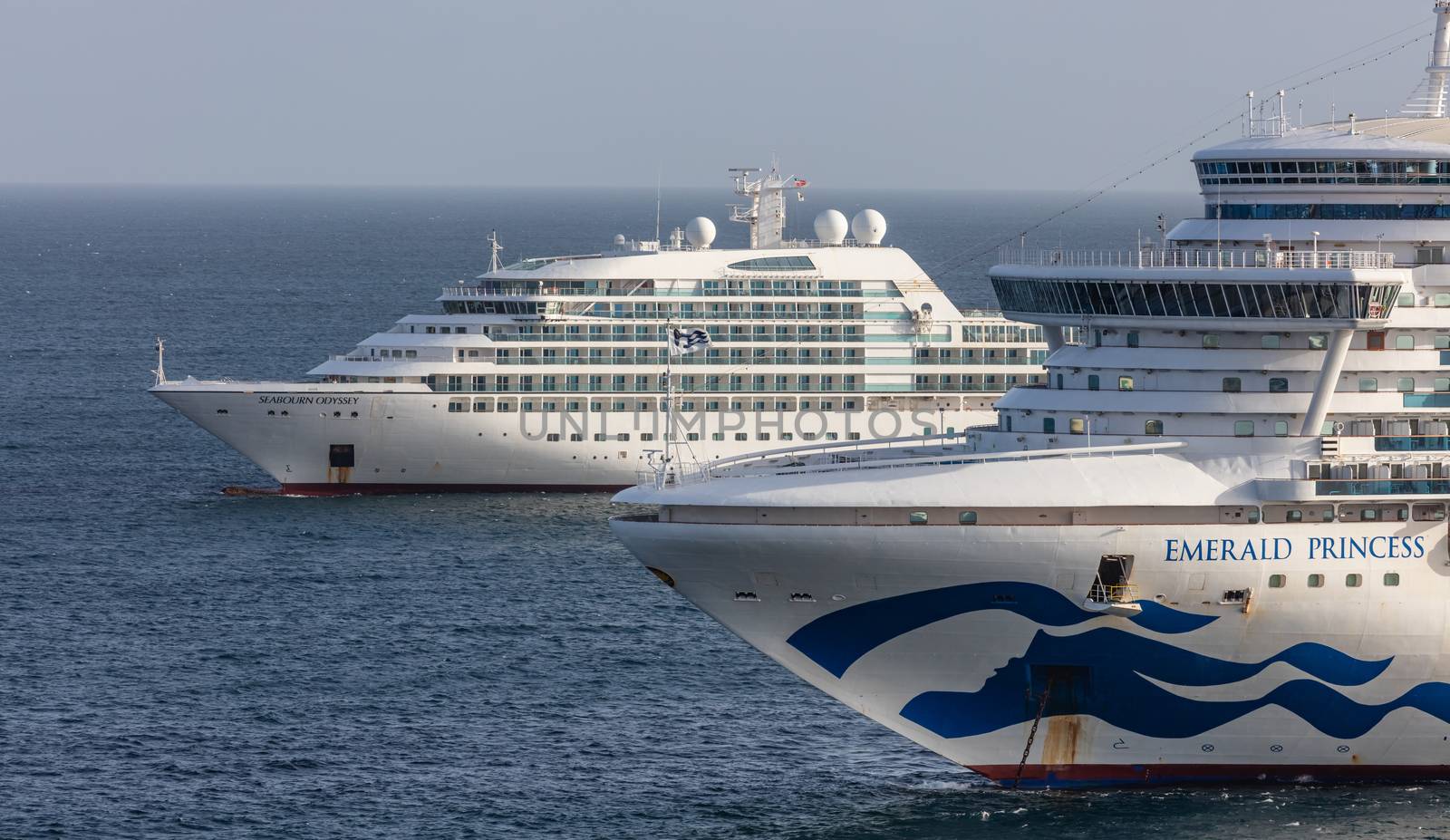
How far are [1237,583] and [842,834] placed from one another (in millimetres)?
8023

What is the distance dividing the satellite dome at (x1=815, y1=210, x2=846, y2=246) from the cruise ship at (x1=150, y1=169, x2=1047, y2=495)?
2.18 meters

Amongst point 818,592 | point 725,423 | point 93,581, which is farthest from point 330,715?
point 725,423

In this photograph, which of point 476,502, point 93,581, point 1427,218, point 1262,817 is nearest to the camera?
point 1262,817

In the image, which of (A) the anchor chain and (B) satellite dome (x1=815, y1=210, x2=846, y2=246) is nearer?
(A) the anchor chain

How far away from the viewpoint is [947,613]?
133ft

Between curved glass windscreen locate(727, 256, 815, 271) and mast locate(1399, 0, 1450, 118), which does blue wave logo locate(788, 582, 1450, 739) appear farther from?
curved glass windscreen locate(727, 256, 815, 271)

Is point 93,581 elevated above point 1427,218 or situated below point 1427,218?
below

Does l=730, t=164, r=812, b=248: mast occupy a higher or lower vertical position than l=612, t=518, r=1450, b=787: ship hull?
higher

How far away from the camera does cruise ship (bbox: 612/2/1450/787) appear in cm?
4000

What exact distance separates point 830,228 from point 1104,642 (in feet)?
165

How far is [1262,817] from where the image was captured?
39.8 meters

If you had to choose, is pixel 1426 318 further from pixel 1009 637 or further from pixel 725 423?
pixel 725 423

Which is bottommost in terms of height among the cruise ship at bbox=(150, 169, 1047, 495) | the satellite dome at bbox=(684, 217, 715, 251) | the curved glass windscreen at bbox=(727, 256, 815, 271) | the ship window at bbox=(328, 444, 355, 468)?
the ship window at bbox=(328, 444, 355, 468)

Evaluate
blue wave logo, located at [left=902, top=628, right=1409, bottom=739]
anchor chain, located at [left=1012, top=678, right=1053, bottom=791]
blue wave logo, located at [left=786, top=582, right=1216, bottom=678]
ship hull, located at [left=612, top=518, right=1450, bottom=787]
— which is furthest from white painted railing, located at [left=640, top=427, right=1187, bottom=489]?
anchor chain, located at [left=1012, top=678, right=1053, bottom=791]
